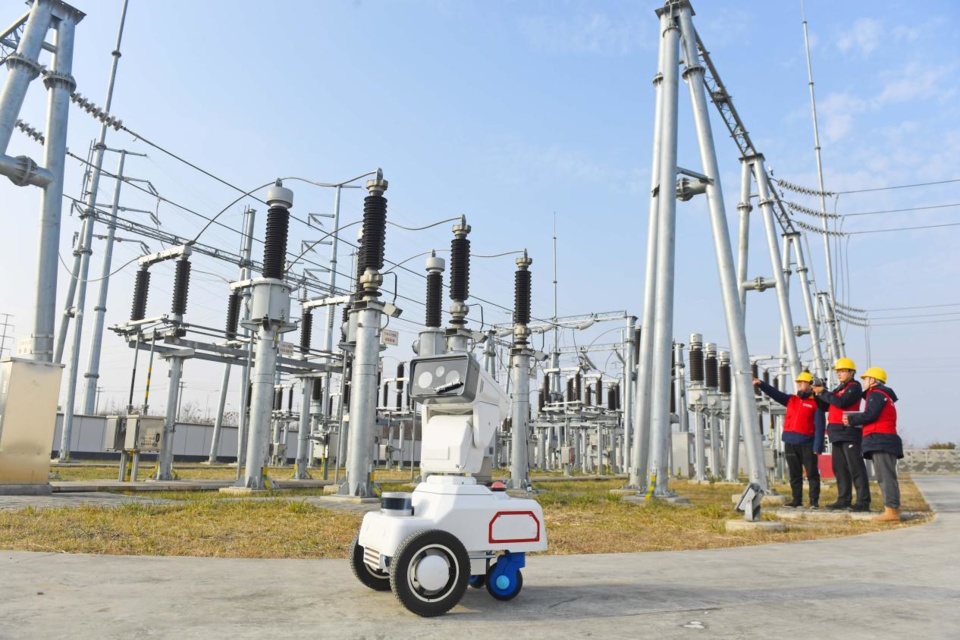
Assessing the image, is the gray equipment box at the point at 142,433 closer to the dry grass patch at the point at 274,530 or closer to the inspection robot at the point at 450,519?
the dry grass patch at the point at 274,530

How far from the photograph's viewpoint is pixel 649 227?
13.1m

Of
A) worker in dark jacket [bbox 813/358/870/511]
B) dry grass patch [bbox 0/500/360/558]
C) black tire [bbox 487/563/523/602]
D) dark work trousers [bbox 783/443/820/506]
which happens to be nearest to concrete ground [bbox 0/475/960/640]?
black tire [bbox 487/563/523/602]

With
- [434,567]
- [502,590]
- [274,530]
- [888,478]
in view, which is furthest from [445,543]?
[888,478]

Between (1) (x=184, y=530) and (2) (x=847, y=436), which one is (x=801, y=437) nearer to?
(2) (x=847, y=436)

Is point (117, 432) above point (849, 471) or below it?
above

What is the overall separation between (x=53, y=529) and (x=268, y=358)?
5320 mm

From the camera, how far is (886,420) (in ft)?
27.0

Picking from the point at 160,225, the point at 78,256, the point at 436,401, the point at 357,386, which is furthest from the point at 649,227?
the point at 78,256

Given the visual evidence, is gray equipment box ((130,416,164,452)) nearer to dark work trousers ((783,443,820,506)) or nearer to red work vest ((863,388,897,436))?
dark work trousers ((783,443,820,506))

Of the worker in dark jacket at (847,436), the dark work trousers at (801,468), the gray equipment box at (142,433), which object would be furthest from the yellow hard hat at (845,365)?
the gray equipment box at (142,433)

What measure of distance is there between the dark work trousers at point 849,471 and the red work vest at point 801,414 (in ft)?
2.51

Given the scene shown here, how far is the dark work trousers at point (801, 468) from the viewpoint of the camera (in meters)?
9.72

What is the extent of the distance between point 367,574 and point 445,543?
701 millimetres

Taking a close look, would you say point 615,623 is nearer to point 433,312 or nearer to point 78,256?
point 433,312
